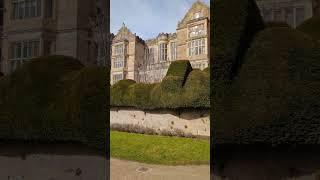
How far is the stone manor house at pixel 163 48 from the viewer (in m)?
19.9

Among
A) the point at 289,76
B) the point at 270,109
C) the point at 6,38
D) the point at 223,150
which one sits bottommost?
the point at 223,150

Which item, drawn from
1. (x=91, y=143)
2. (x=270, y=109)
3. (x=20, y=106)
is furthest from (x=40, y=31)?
(x=270, y=109)

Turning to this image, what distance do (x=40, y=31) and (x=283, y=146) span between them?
11115 mm

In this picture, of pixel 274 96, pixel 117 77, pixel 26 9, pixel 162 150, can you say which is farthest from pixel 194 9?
pixel 274 96

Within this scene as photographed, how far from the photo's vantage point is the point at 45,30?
13.3m

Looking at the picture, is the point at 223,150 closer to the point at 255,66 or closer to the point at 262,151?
the point at 262,151

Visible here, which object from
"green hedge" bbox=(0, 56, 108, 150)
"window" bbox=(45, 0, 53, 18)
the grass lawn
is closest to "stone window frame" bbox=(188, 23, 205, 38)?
the grass lawn

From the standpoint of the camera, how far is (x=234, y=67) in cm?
579

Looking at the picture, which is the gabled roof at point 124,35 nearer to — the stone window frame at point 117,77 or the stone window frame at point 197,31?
the stone window frame at point 117,77

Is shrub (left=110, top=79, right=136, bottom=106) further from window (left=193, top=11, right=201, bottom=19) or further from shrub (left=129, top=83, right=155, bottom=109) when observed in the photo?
window (left=193, top=11, right=201, bottom=19)

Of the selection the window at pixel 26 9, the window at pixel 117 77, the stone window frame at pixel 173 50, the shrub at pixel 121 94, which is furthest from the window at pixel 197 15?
the window at pixel 26 9

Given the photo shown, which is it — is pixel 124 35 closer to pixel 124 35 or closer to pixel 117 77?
pixel 124 35

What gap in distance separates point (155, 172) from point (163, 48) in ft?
57.9

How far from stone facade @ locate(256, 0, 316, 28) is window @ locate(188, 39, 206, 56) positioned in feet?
47.9
